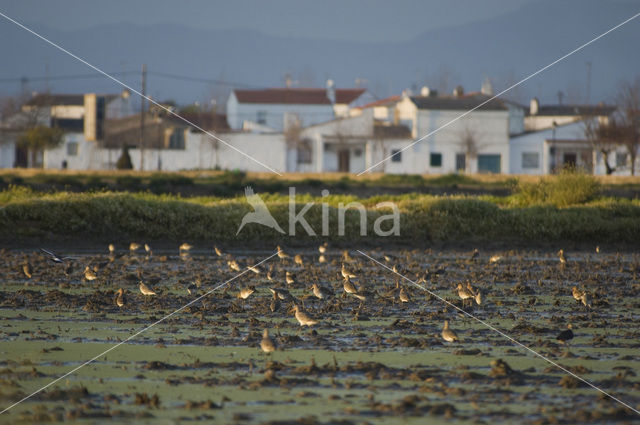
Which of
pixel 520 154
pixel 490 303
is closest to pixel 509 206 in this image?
pixel 490 303

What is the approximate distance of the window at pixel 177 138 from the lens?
76.5 meters

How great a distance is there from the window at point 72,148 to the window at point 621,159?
42.2 meters

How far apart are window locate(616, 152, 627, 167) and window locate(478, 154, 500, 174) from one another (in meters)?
8.82

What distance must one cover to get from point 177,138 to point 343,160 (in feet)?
45.9

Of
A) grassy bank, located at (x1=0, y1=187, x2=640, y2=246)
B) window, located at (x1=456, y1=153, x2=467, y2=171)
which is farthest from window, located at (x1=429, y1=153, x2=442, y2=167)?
grassy bank, located at (x1=0, y1=187, x2=640, y2=246)

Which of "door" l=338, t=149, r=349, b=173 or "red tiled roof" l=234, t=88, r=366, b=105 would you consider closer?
"door" l=338, t=149, r=349, b=173

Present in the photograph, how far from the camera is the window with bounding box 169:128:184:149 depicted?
7650 cm

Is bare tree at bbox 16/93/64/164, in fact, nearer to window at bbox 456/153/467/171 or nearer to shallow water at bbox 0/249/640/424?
window at bbox 456/153/467/171

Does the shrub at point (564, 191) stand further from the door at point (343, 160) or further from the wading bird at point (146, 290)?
the door at point (343, 160)

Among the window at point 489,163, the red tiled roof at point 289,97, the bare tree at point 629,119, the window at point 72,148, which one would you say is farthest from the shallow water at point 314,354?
the red tiled roof at point 289,97

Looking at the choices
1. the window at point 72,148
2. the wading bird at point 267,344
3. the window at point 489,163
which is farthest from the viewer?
the window at point 72,148

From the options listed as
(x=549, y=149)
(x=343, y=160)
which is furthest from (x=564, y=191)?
(x=343, y=160)

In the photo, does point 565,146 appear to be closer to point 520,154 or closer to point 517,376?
point 520,154

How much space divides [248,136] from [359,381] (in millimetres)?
64448
